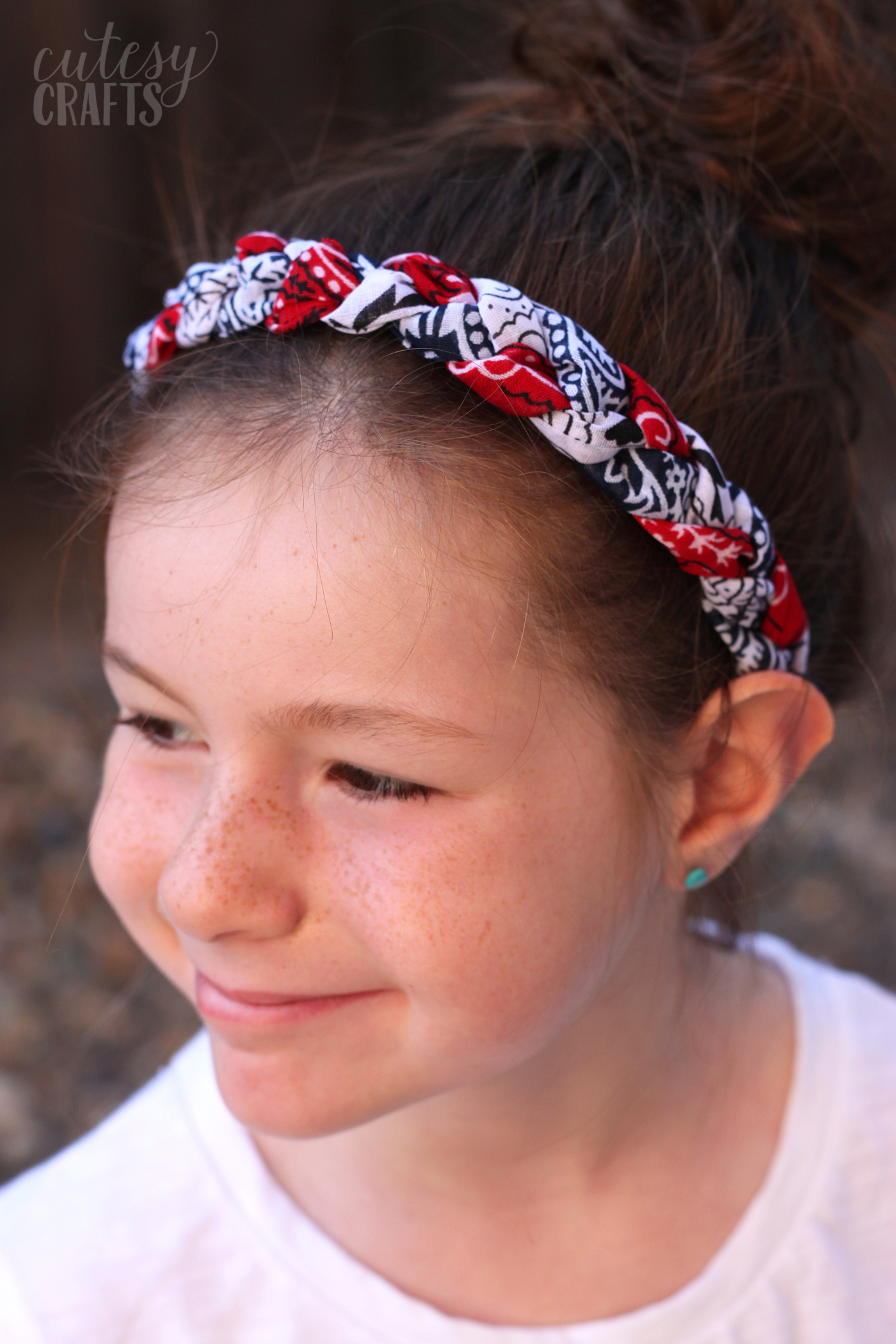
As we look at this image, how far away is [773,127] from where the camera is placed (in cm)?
123

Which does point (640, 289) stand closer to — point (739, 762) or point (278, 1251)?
point (739, 762)

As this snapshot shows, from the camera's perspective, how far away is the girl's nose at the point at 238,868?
92 cm

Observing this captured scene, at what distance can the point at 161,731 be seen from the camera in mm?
1082

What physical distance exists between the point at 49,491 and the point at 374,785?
0.82m

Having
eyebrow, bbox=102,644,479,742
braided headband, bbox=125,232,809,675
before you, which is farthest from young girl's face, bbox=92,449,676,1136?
braided headband, bbox=125,232,809,675

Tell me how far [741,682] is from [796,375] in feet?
1.03

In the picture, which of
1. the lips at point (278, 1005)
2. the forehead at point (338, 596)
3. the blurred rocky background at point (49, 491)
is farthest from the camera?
the blurred rocky background at point (49, 491)

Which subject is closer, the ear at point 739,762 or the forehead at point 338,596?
the forehead at point 338,596

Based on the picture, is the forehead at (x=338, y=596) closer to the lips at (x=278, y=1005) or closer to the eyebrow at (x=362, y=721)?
the eyebrow at (x=362, y=721)

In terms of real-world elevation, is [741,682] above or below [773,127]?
below

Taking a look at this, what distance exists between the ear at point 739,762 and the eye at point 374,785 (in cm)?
31

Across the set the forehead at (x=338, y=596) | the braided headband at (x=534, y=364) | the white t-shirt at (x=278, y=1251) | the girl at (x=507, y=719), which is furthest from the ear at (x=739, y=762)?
the white t-shirt at (x=278, y=1251)

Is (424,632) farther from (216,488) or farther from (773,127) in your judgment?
(773,127)

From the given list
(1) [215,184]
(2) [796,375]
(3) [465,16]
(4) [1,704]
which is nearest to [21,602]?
(4) [1,704]
